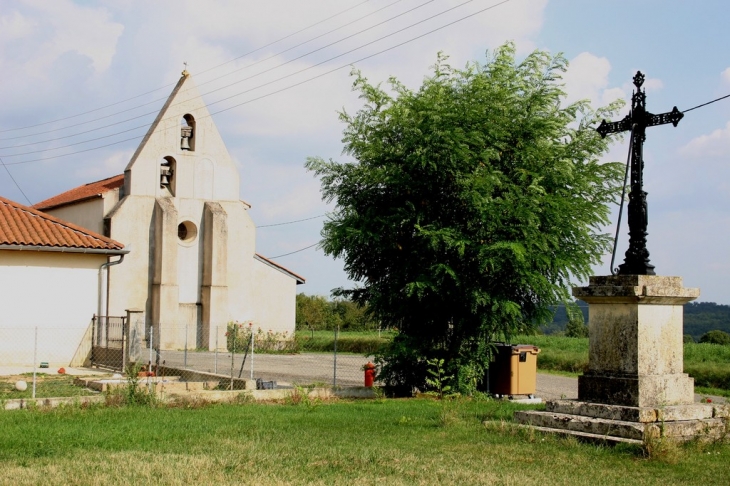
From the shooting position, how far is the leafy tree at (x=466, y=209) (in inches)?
689

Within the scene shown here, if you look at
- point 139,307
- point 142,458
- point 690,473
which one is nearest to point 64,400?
point 142,458

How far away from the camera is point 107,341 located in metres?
24.4

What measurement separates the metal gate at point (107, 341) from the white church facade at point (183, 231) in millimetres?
15481

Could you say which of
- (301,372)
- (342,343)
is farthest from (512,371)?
(342,343)

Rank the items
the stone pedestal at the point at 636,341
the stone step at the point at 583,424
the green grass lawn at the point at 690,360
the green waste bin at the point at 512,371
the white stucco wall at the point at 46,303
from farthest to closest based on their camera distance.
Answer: the green grass lawn at the point at 690,360, the white stucco wall at the point at 46,303, the green waste bin at the point at 512,371, the stone pedestal at the point at 636,341, the stone step at the point at 583,424

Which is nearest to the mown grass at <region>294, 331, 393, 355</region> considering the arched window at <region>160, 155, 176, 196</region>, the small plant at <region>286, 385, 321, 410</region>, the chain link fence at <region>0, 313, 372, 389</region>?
the arched window at <region>160, 155, 176, 196</region>

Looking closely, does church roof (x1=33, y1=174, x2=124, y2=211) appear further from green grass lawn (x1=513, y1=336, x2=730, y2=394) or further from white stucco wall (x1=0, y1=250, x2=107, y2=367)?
green grass lawn (x1=513, y1=336, x2=730, y2=394)

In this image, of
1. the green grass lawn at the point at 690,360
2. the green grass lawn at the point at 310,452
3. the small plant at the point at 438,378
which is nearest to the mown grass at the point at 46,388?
the green grass lawn at the point at 310,452

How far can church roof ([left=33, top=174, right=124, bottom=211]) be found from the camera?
1705 inches

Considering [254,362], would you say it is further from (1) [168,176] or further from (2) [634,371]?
(2) [634,371]

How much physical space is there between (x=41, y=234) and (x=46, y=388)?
7.47m

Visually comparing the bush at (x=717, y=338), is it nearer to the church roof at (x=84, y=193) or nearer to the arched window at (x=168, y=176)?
the arched window at (x=168, y=176)

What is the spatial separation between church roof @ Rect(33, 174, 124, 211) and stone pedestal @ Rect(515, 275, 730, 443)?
113ft

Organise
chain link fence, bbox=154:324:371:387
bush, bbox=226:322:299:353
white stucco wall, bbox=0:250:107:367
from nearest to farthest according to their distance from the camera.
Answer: chain link fence, bbox=154:324:371:387
white stucco wall, bbox=0:250:107:367
bush, bbox=226:322:299:353
